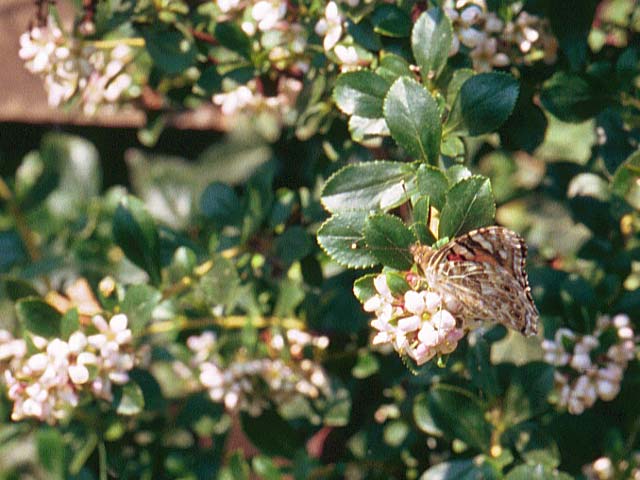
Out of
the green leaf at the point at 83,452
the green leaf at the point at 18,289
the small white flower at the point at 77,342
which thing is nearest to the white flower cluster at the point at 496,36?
the small white flower at the point at 77,342

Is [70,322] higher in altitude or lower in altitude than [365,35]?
lower

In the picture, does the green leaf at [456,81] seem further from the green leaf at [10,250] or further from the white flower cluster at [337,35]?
the green leaf at [10,250]

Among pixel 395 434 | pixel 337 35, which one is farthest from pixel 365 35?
pixel 395 434

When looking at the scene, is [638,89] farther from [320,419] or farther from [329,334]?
[320,419]

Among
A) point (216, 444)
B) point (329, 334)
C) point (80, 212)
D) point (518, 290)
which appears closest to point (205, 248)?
point (329, 334)

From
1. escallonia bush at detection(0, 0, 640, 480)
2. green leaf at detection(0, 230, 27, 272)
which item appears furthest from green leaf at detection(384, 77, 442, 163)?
green leaf at detection(0, 230, 27, 272)

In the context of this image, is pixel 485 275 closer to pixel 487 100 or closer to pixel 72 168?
pixel 487 100
